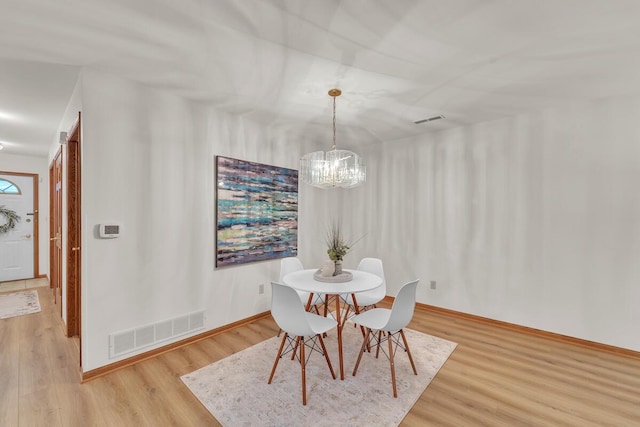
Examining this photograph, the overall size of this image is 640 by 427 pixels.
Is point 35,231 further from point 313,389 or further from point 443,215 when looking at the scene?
point 443,215

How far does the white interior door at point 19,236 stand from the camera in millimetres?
5047

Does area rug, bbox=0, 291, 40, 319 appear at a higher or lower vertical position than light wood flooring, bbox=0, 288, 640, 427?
higher

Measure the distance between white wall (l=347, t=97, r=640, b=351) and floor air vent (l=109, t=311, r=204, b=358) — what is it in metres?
2.86

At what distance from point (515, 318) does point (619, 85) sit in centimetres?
259

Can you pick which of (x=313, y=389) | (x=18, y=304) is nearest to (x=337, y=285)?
(x=313, y=389)

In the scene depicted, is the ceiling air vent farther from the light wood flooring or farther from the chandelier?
the light wood flooring

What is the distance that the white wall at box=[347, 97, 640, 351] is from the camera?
2.72m

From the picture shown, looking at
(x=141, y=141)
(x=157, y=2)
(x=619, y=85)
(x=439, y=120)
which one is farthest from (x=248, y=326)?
(x=619, y=85)

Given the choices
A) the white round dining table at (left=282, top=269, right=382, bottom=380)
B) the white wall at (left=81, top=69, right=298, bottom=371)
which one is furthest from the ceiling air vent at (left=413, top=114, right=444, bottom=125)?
the white wall at (left=81, top=69, right=298, bottom=371)

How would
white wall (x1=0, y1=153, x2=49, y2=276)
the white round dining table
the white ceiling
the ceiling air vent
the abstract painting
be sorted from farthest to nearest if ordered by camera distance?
white wall (x1=0, y1=153, x2=49, y2=276) → the ceiling air vent → the abstract painting → the white round dining table → the white ceiling

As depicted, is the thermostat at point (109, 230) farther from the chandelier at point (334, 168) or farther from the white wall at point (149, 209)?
the chandelier at point (334, 168)

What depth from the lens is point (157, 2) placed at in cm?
154

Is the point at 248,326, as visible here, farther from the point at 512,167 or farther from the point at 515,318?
the point at 512,167

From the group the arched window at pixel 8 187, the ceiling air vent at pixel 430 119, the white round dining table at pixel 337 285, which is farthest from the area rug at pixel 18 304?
the ceiling air vent at pixel 430 119
